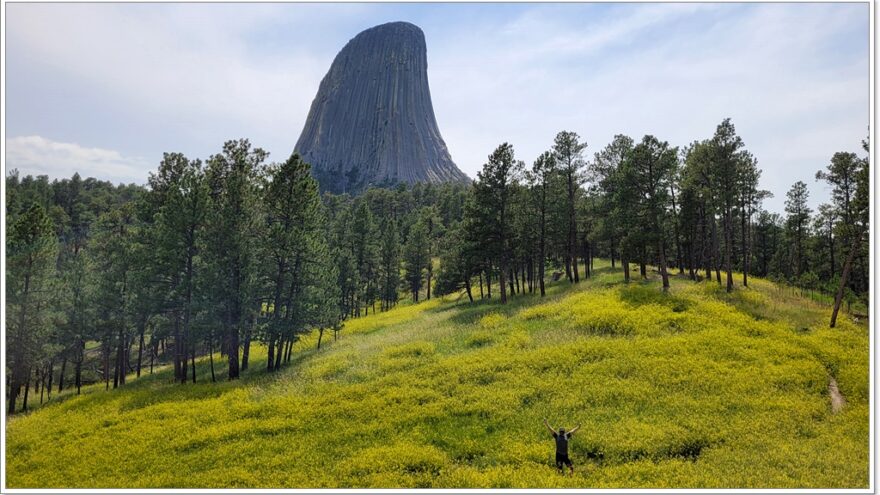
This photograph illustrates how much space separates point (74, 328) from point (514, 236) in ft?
121

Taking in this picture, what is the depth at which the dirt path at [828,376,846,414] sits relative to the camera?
17.1 m

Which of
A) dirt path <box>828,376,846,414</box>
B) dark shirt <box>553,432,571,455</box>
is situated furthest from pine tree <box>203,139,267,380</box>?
dirt path <box>828,376,846,414</box>

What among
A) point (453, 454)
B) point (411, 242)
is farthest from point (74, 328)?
point (411, 242)

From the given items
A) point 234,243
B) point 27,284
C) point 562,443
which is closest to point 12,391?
point 27,284

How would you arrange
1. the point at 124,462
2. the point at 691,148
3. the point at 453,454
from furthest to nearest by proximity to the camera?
the point at 691,148
the point at 124,462
the point at 453,454

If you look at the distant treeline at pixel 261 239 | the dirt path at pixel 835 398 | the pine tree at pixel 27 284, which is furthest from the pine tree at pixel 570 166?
the pine tree at pixel 27 284

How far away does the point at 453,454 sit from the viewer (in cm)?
1480

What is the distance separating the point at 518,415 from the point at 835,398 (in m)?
13.2

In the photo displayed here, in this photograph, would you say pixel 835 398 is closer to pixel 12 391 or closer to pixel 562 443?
pixel 562 443

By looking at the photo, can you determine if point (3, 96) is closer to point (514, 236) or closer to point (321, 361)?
point (321, 361)

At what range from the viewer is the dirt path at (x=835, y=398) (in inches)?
674

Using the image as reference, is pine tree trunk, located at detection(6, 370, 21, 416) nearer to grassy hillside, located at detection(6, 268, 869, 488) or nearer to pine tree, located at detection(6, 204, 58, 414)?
pine tree, located at detection(6, 204, 58, 414)

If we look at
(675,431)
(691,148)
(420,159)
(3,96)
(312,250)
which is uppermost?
(420,159)

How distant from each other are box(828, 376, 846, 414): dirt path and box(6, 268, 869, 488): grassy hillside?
0.76ft
